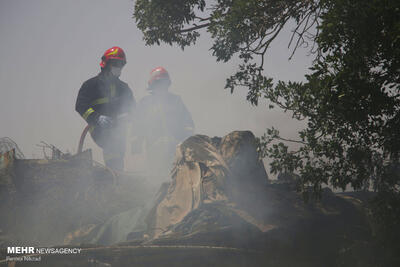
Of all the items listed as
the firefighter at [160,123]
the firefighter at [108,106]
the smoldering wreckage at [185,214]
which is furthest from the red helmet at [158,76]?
the smoldering wreckage at [185,214]

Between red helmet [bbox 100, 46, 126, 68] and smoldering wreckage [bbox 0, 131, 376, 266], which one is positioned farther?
red helmet [bbox 100, 46, 126, 68]

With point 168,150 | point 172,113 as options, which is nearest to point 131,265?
point 168,150

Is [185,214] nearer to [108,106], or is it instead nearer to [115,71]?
[108,106]

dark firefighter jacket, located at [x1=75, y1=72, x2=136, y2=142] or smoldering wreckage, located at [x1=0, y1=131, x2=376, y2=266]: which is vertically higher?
dark firefighter jacket, located at [x1=75, y1=72, x2=136, y2=142]

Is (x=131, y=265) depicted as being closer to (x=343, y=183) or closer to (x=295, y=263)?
(x=295, y=263)

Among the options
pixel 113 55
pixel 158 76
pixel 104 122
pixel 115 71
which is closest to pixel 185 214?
pixel 104 122

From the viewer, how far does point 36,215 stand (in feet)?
26.2

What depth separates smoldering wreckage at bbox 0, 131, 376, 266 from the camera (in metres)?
5.35

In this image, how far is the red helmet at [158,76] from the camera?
11.3 m

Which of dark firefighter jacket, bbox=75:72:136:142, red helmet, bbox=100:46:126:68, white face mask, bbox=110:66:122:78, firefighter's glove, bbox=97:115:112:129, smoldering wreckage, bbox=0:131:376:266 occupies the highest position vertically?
red helmet, bbox=100:46:126:68

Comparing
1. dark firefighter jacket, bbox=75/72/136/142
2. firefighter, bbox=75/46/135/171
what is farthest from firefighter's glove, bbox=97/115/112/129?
dark firefighter jacket, bbox=75/72/136/142

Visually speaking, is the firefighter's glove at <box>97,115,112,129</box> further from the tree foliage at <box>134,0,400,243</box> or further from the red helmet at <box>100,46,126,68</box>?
the tree foliage at <box>134,0,400,243</box>

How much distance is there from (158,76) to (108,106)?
2925 mm

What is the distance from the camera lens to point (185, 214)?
6.40 metres
